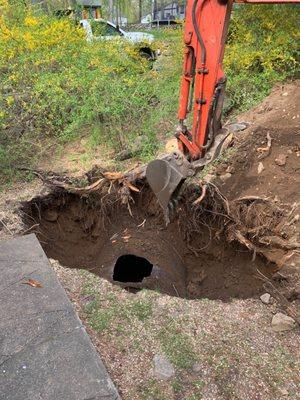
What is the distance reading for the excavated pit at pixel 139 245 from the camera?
14.6 feet

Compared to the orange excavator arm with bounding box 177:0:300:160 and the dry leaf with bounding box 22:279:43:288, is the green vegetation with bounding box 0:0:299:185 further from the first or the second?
the dry leaf with bounding box 22:279:43:288

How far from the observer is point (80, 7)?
976 cm

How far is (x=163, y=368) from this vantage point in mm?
2672

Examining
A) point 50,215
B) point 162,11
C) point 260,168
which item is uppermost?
point 260,168

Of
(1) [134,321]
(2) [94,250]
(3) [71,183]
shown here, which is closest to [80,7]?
(3) [71,183]

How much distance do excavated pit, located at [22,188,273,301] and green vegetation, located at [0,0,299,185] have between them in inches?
35.5

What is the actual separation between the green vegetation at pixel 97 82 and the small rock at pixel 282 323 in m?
3.05

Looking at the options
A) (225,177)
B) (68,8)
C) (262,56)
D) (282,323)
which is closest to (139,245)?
(225,177)

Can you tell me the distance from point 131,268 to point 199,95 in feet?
7.59

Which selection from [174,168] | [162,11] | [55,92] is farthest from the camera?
[162,11]

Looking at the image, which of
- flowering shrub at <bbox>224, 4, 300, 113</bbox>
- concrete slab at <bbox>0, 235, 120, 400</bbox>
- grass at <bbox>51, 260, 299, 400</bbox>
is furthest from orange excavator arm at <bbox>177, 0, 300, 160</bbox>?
flowering shrub at <bbox>224, 4, 300, 113</bbox>

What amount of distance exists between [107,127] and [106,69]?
105 centimetres

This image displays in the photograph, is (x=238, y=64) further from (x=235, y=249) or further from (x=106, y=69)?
(x=235, y=249)

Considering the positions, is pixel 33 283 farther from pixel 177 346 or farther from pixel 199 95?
pixel 199 95
